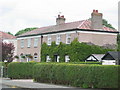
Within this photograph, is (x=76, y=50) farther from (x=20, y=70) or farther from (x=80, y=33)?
(x=20, y=70)

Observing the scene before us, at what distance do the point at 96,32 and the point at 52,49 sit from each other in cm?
684

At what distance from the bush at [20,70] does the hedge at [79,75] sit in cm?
440

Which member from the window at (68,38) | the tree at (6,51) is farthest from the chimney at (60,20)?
the tree at (6,51)

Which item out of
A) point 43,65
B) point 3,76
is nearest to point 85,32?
point 3,76

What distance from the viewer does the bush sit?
33056 millimetres

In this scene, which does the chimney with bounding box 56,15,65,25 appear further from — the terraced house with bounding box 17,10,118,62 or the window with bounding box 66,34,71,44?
the window with bounding box 66,34,71,44

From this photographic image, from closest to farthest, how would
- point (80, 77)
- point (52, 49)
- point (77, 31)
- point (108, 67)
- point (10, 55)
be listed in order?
point (108, 67) → point (80, 77) → point (77, 31) → point (52, 49) → point (10, 55)

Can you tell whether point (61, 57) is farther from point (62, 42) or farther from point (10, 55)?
point (10, 55)

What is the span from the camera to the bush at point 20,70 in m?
33.1

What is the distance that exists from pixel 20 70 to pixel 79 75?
520 inches

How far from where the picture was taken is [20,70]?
34.2 meters

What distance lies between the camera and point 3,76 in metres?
38.1

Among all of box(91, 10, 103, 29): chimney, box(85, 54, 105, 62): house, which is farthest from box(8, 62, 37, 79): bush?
Result: box(91, 10, 103, 29): chimney

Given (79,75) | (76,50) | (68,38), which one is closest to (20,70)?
(76,50)
